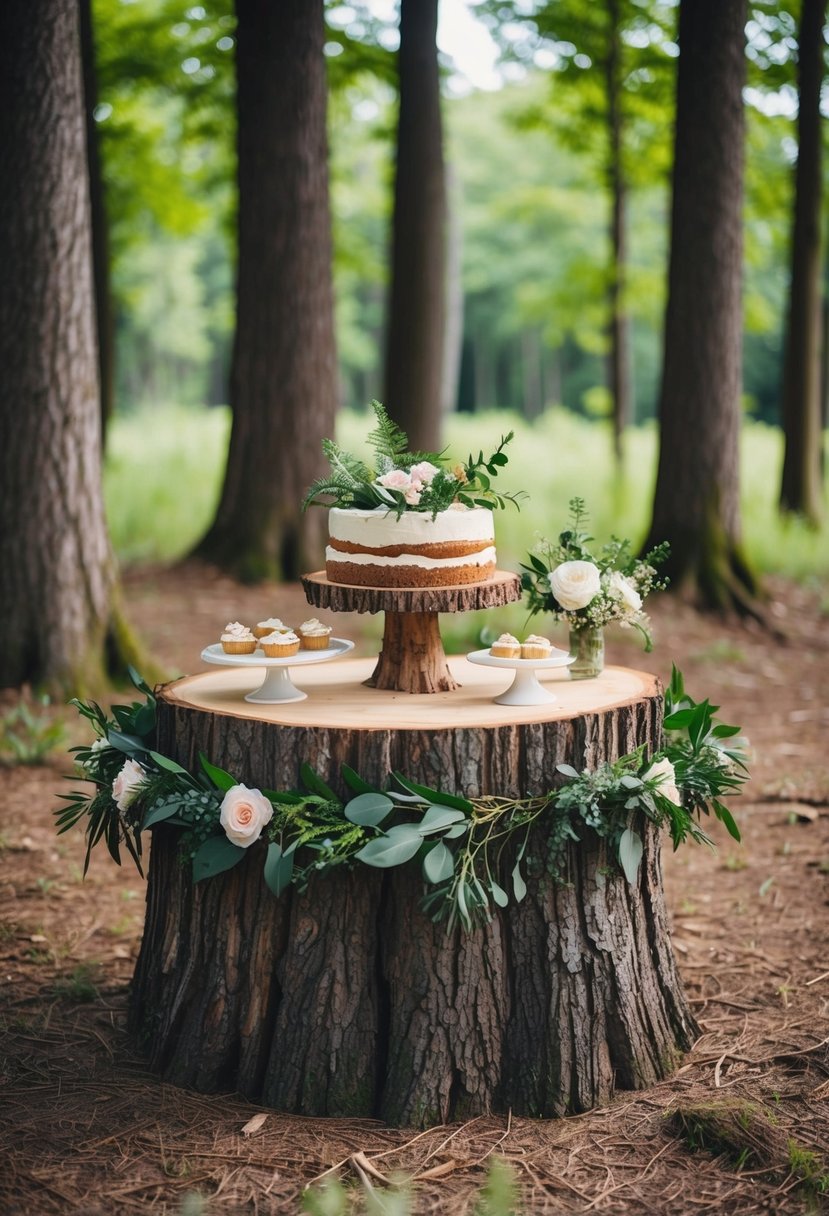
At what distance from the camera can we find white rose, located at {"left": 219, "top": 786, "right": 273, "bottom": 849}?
3.50 metres

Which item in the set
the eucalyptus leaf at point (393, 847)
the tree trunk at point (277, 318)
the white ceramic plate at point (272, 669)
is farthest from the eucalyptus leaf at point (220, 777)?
the tree trunk at point (277, 318)

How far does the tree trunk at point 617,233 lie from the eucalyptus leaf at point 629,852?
44.4 ft

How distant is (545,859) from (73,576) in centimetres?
450

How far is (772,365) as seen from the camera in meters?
44.3

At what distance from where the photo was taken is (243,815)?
11.5 feet

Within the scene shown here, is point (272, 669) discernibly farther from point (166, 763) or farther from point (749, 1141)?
point (749, 1141)

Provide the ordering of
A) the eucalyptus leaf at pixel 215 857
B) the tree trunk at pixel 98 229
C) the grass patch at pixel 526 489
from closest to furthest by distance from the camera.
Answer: the eucalyptus leaf at pixel 215 857 < the tree trunk at pixel 98 229 < the grass patch at pixel 526 489

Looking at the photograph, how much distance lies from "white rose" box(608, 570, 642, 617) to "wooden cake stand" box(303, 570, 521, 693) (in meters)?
0.36

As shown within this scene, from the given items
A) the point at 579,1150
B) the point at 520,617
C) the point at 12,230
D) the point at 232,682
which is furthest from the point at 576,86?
the point at 579,1150

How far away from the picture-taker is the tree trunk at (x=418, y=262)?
11.4 metres

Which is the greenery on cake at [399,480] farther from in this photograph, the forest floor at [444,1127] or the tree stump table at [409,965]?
the forest floor at [444,1127]

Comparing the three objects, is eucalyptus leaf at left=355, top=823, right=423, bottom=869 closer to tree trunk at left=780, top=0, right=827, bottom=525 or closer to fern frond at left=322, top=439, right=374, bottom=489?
fern frond at left=322, top=439, right=374, bottom=489

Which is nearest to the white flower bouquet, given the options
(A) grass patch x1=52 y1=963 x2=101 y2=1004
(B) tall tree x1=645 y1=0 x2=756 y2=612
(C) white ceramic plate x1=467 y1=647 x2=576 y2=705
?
(C) white ceramic plate x1=467 y1=647 x2=576 y2=705

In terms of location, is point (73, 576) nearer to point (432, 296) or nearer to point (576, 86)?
point (432, 296)
